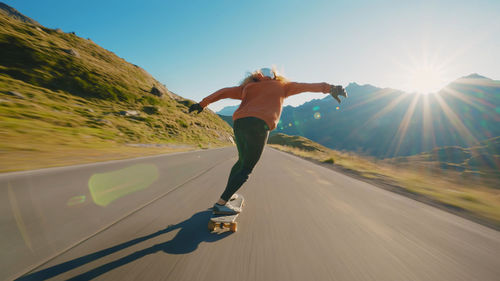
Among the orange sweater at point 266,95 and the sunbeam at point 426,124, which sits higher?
the sunbeam at point 426,124

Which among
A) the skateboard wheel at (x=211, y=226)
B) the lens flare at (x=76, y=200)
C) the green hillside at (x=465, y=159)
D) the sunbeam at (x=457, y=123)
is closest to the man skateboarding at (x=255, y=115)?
the skateboard wheel at (x=211, y=226)

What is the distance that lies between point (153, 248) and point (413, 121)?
157 m

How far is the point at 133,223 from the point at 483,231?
444 cm

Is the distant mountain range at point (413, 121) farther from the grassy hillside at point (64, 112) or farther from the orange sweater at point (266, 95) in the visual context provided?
the orange sweater at point (266, 95)

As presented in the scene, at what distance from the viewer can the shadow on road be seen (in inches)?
56.0

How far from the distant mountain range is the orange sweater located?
87923mm

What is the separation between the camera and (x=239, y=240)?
2061 mm

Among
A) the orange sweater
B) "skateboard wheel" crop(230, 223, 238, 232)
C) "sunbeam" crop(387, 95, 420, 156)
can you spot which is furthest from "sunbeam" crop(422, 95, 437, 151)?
"skateboard wheel" crop(230, 223, 238, 232)

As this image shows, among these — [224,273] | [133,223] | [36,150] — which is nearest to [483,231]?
[224,273]

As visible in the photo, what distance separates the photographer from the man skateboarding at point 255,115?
7.98 feet

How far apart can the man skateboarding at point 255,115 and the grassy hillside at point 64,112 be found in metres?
6.93

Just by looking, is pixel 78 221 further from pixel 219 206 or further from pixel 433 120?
pixel 433 120

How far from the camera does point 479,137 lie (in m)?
88.4

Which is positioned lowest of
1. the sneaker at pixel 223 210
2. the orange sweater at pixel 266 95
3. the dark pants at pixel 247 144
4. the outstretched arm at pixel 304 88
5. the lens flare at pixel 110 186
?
the lens flare at pixel 110 186
